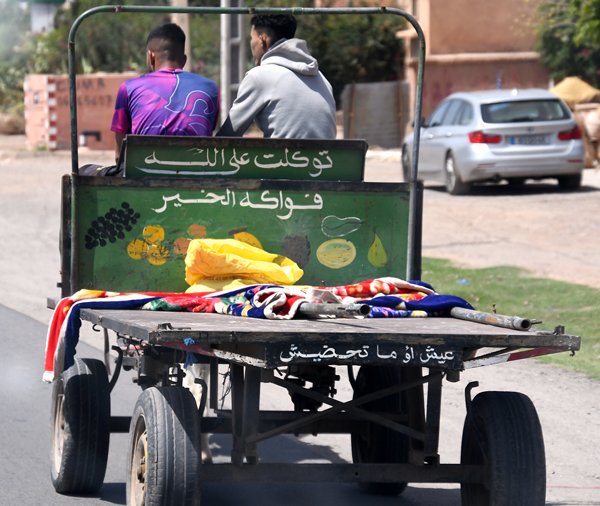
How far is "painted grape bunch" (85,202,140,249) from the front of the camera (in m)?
6.25

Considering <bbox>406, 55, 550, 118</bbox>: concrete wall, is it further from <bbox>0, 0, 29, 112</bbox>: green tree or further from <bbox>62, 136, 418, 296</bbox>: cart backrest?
<bbox>62, 136, 418, 296</bbox>: cart backrest

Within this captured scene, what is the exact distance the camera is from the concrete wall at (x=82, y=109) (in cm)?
3381

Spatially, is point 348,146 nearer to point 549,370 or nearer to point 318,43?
point 549,370

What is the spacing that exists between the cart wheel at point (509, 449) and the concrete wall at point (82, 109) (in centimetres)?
2894

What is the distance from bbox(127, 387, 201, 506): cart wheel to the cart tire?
136cm

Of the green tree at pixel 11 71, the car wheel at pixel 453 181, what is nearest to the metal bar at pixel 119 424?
the car wheel at pixel 453 181

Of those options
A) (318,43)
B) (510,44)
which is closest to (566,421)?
(510,44)

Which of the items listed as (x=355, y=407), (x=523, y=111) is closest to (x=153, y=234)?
(x=355, y=407)

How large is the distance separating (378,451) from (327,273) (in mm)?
853

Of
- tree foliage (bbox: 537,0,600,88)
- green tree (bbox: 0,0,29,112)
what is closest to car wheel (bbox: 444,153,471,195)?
tree foliage (bbox: 537,0,600,88)

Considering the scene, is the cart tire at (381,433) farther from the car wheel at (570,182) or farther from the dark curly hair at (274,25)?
the car wheel at (570,182)

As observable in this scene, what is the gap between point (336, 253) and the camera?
6473 mm

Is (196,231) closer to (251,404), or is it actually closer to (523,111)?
(251,404)

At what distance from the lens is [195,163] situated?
21.7ft
